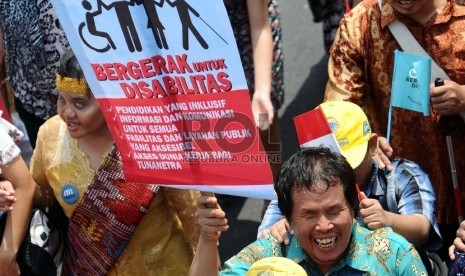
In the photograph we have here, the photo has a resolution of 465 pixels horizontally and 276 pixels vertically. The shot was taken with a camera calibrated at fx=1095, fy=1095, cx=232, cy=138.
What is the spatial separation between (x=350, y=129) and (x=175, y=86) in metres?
0.86

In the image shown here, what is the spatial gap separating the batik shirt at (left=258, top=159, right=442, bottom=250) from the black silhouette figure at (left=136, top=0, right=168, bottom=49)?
3.11 feet

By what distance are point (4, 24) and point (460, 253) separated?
2.50 metres

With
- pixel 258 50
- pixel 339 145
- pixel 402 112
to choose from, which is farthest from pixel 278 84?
pixel 339 145

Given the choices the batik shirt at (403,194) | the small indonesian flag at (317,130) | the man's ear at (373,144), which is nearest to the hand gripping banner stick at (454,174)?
the batik shirt at (403,194)

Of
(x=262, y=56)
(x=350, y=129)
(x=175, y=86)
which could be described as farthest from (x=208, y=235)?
(x=262, y=56)

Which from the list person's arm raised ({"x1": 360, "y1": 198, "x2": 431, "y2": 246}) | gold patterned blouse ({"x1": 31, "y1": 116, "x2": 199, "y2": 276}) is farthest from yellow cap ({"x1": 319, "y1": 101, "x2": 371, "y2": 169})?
gold patterned blouse ({"x1": 31, "y1": 116, "x2": 199, "y2": 276})

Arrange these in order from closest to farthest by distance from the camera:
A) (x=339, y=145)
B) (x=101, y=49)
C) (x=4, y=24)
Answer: (x=101, y=49)
(x=339, y=145)
(x=4, y=24)

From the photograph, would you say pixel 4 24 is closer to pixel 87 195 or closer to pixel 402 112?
pixel 87 195

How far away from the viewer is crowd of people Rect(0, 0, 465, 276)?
11.0 ft

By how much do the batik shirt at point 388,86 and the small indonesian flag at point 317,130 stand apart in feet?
1.53

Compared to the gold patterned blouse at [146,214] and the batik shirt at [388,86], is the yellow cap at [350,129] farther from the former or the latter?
the gold patterned blouse at [146,214]

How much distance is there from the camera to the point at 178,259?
4.13m

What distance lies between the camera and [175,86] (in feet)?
10.8

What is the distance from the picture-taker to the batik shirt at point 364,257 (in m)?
3.33
